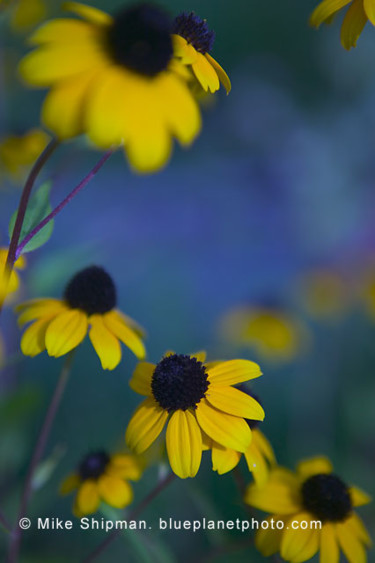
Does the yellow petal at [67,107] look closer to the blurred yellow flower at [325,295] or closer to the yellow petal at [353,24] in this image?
the yellow petal at [353,24]

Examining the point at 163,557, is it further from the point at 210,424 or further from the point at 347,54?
the point at 347,54

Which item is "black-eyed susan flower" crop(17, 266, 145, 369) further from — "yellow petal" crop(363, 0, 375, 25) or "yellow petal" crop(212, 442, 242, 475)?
"yellow petal" crop(363, 0, 375, 25)

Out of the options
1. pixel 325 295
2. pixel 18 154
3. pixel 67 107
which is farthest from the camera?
pixel 325 295

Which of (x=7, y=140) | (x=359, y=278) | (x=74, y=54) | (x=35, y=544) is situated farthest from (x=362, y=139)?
(x=74, y=54)

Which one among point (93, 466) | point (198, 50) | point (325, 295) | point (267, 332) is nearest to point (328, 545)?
point (93, 466)

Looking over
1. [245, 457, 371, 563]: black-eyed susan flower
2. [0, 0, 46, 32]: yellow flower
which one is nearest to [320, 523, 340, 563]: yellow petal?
[245, 457, 371, 563]: black-eyed susan flower

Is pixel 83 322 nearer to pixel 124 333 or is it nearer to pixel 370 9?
pixel 124 333
